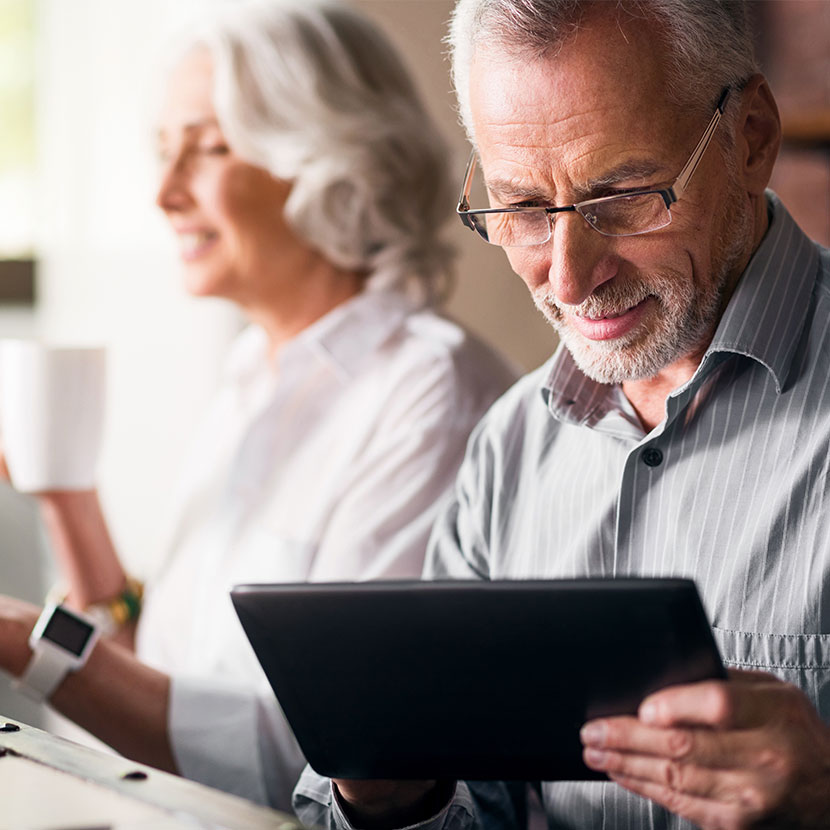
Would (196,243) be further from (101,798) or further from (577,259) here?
(101,798)

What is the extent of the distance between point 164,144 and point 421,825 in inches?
48.0

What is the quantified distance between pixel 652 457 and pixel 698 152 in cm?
28

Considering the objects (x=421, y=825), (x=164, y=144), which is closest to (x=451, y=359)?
(x=164, y=144)

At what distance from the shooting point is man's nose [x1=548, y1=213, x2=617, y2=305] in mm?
1041

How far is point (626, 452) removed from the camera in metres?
1.14

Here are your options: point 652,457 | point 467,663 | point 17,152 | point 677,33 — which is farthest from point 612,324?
point 17,152

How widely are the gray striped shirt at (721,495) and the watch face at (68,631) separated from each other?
43 cm

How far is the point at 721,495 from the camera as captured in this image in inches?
41.3

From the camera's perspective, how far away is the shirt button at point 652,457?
109 centimetres

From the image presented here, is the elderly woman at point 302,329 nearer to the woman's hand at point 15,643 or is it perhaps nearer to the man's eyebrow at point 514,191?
the woman's hand at point 15,643

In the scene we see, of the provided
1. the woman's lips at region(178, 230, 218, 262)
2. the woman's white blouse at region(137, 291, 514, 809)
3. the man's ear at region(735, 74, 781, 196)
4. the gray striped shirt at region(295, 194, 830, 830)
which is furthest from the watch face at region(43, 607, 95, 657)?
the man's ear at region(735, 74, 781, 196)

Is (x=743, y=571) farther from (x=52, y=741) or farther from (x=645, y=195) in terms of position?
(x=52, y=741)

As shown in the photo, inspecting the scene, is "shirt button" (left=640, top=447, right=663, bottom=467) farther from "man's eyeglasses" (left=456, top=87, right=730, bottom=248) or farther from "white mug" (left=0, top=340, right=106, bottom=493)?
"white mug" (left=0, top=340, right=106, bottom=493)

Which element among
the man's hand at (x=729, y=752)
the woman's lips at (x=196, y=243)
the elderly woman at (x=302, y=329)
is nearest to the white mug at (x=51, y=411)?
the elderly woman at (x=302, y=329)
